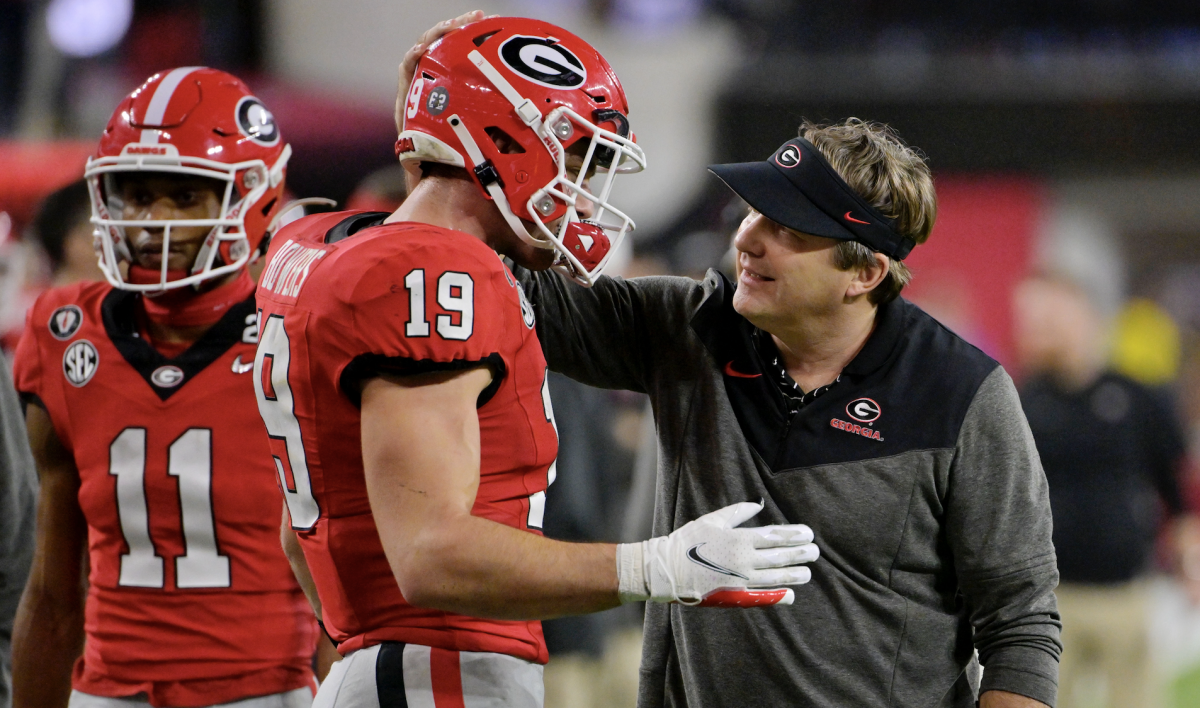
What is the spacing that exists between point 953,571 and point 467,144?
4.26 ft

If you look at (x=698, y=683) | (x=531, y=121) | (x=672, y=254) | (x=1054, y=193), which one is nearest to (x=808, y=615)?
(x=698, y=683)

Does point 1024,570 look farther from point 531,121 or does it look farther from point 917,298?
point 917,298

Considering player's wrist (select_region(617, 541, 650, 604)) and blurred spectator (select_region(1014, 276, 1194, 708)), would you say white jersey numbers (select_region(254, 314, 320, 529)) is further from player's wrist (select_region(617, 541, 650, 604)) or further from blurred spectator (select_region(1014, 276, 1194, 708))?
blurred spectator (select_region(1014, 276, 1194, 708))

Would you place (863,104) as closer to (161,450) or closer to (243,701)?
(161,450)

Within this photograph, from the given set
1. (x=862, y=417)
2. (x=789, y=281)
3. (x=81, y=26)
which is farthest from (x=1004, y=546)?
(x=81, y=26)

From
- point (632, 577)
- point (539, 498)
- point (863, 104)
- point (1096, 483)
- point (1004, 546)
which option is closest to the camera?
point (632, 577)

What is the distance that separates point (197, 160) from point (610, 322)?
107 centimetres

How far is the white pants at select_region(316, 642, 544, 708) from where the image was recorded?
1.94 m

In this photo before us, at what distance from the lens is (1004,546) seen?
2.33m

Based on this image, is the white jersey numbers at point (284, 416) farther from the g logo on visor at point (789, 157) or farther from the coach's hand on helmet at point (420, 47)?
the g logo on visor at point (789, 157)

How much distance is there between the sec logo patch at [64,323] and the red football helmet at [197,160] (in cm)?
14

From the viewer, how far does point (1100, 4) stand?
552 inches

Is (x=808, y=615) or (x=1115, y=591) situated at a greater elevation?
(x=808, y=615)

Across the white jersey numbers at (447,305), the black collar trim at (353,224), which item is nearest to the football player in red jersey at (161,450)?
the black collar trim at (353,224)
